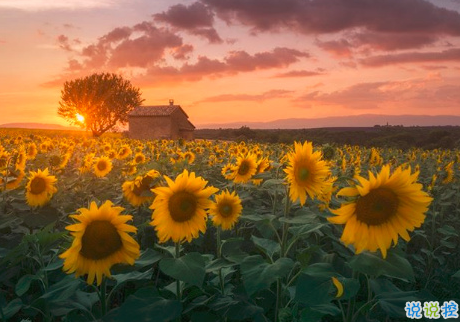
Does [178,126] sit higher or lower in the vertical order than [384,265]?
higher

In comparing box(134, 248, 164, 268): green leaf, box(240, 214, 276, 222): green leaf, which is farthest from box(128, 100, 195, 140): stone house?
box(134, 248, 164, 268): green leaf

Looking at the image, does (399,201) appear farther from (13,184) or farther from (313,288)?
(13,184)

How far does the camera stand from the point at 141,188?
370 cm

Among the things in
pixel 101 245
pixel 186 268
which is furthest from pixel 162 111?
pixel 186 268

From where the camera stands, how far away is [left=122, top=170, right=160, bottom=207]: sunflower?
11.6ft

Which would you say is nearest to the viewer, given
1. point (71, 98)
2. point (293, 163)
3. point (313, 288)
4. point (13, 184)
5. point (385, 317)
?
point (313, 288)

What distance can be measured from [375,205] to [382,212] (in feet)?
0.21

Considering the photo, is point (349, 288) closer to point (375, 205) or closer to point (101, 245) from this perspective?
point (375, 205)

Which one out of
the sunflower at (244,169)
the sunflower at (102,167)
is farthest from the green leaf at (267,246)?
the sunflower at (102,167)

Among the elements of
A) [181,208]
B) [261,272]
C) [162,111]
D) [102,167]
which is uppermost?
[162,111]

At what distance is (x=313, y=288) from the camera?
2.39m

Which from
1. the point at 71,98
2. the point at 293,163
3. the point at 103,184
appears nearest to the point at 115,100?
the point at 71,98

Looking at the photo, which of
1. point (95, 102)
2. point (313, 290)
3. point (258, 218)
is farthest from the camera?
point (95, 102)

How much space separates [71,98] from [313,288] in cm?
7479
